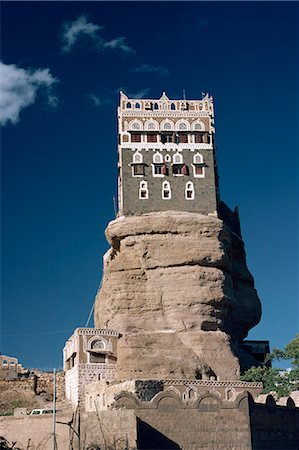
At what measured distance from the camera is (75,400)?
4844cm

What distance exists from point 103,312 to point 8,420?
1397cm

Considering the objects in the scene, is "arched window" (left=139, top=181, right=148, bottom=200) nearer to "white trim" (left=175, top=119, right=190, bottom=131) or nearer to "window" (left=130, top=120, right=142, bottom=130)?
"window" (left=130, top=120, right=142, bottom=130)

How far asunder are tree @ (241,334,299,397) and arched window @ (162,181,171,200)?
14798mm

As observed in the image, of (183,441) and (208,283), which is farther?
(208,283)

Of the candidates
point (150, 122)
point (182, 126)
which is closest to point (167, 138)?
point (182, 126)

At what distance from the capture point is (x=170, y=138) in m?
59.6

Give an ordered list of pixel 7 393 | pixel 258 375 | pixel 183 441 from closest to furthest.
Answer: pixel 183 441 < pixel 258 375 < pixel 7 393

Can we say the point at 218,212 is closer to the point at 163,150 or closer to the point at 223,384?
the point at 163,150

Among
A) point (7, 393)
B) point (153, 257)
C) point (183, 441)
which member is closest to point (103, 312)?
point (153, 257)

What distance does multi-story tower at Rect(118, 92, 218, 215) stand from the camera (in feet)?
187

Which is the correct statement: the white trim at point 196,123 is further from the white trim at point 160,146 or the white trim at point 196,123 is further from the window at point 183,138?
the white trim at point 160,146

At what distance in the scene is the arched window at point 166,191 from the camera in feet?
187

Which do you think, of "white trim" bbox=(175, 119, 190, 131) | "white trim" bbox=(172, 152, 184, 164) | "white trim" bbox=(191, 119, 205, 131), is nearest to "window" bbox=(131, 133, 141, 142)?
"white trim" bbox=(175, 119, 190, 131)

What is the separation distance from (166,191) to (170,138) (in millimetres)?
5033
